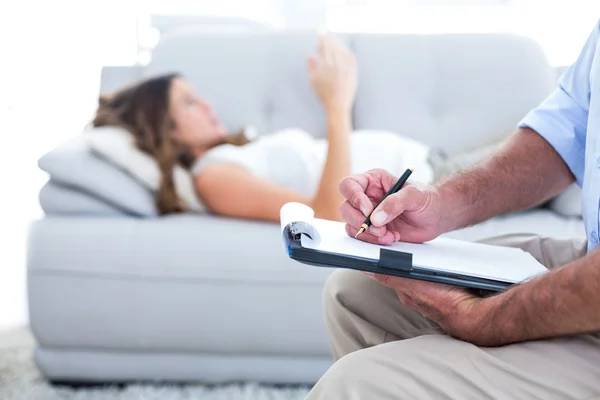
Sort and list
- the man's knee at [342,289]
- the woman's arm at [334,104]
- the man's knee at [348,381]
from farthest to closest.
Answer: the woman's arm at [334,104], the man's knee at [342,289], the man's knee at [348,381]

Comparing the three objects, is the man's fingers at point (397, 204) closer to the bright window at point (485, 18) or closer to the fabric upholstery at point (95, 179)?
the fabric upholstery at point (95, 179)

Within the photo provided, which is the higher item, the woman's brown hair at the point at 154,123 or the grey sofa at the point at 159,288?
the woman's brown hair at the point at 154,123

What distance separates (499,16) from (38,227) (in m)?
3.50

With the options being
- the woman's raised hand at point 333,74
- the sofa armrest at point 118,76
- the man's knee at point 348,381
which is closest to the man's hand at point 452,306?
the man's knee at point 348,381

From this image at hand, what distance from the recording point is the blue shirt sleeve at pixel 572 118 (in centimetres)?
100

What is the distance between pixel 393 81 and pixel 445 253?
1.25 m

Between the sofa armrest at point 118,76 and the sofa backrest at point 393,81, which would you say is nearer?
the sofa backrest at point 393,81

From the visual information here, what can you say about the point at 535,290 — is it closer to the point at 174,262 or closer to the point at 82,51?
the point at 174,262

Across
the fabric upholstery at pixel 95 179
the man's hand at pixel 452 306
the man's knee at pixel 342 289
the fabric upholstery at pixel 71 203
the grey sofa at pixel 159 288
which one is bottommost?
the grey sofa at pixel 159 288

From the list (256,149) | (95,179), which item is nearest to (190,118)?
(256,149)

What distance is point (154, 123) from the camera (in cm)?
176

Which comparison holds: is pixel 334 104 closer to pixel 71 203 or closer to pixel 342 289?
pixel 71 203

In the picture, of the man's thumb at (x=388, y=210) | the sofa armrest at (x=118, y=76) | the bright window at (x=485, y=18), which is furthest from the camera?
the bright window at (x=485, y=18)

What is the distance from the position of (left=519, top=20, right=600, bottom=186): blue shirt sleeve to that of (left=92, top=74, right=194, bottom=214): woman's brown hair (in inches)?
38.7
